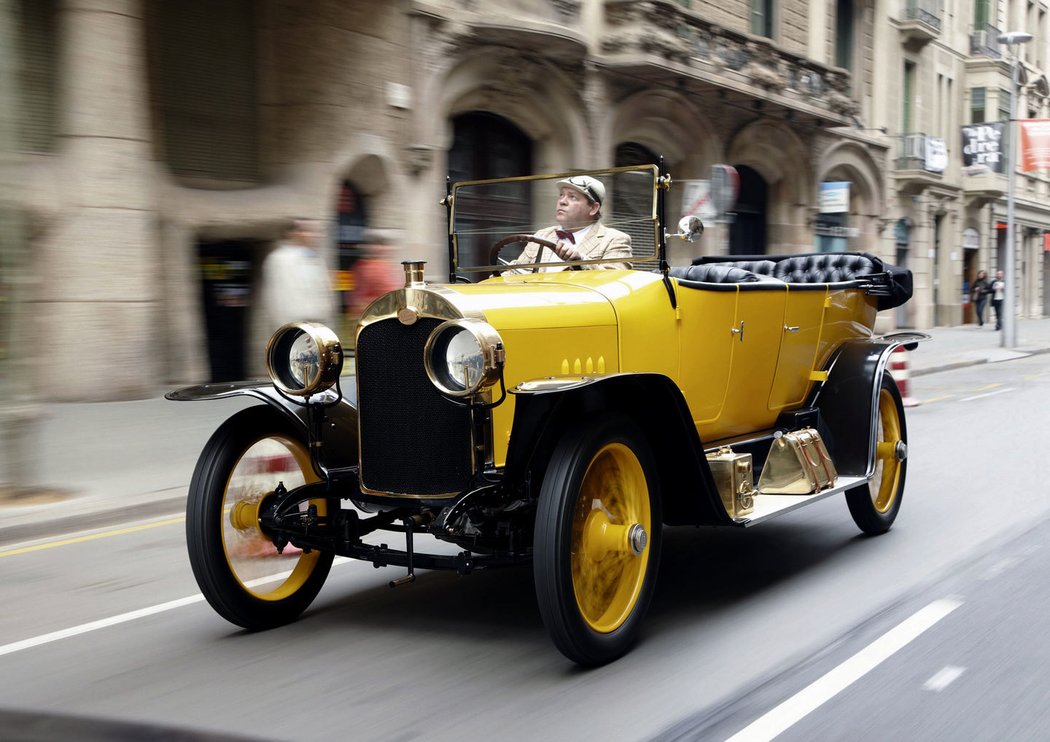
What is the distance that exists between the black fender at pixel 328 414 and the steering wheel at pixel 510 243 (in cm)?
110

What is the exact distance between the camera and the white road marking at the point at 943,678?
360 cm

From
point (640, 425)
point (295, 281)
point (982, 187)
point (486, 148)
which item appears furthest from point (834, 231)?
point (640, 425)

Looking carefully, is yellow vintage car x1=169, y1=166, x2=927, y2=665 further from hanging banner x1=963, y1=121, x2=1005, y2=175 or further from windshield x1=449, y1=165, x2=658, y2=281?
hanging banner x1=963, y1=121, x2=1005, y2=175

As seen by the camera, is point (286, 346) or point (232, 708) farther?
point (286, 346)

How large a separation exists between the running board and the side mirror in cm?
118

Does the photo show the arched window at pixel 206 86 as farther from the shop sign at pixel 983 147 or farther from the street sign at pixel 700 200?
the shop sign at pixel 983 147

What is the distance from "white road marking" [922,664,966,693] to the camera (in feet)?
11.8

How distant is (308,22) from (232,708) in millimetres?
11170

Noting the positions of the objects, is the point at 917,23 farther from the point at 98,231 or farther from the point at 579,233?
the point at 579,233

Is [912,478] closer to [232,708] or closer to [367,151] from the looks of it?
[232,708]

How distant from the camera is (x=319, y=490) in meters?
4.39

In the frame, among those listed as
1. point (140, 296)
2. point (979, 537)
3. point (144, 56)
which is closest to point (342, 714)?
point (979, 537)

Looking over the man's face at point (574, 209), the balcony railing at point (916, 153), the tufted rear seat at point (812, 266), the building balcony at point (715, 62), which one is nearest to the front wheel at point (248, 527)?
the man's face at point (574, 209)

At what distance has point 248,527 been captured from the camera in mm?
4367
